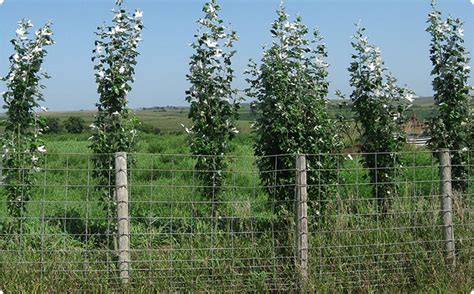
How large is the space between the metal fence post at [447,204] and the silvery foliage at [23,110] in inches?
180

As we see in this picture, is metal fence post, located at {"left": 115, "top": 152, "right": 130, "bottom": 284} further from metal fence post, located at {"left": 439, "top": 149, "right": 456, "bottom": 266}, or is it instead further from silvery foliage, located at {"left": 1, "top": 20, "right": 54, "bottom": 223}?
metal fence post, located at {"left": 439, "top": 149, "right": 456, "bottom": 266}

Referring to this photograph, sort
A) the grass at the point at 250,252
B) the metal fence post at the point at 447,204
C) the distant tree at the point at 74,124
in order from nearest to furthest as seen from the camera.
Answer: the grass at the point at 250,252 → the metal fence post at the point at 447,204 → the distant tree at the point at 74,124

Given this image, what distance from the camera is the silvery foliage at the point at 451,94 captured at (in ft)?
26.9

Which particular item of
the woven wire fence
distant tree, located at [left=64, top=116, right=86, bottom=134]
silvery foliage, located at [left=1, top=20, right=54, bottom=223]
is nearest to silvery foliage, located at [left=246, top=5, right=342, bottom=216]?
the woven wire fence

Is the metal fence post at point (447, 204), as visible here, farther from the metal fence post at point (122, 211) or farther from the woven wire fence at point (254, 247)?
the metal fence post at point (122, 211)

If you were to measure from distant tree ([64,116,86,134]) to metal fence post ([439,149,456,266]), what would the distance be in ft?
37.0

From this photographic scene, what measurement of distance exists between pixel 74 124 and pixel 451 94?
429 inches

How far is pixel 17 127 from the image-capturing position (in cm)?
761

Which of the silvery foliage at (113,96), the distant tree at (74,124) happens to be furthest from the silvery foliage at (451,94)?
the distant tree at (74,124)

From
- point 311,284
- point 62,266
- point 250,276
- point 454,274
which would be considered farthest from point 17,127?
point 454,274

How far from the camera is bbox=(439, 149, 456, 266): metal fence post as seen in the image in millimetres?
6797

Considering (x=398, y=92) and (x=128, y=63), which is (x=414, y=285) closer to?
(x=398, y=92)

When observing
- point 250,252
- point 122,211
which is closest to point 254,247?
point 250,252

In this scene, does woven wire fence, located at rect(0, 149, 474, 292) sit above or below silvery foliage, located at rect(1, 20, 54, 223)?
below
